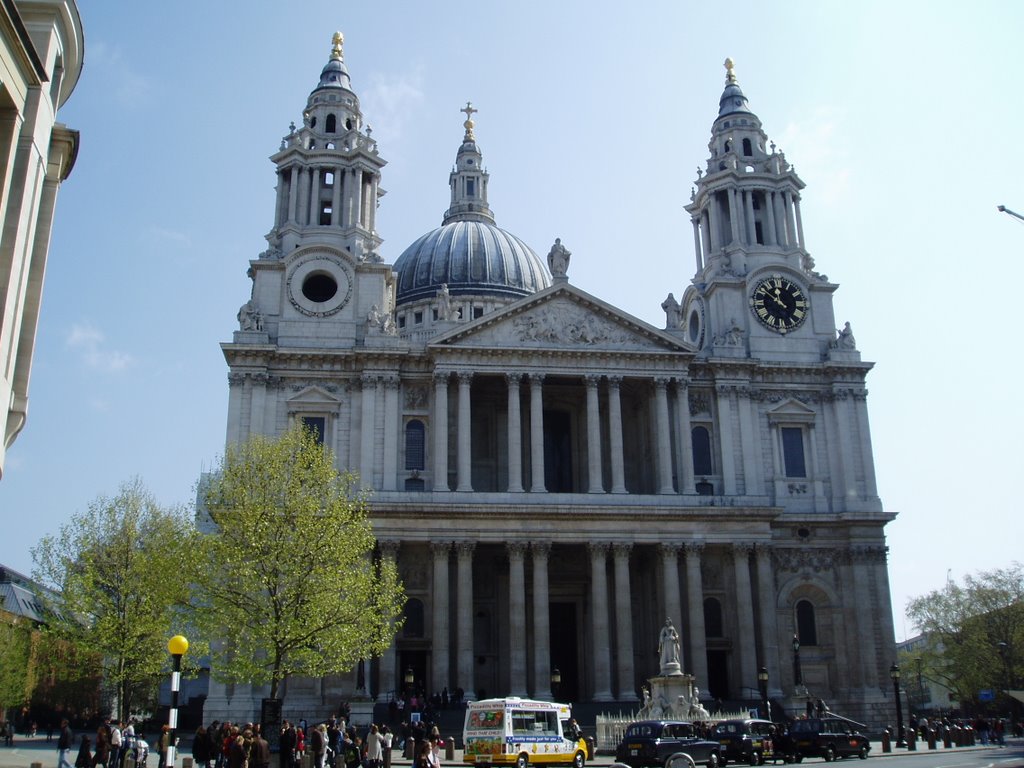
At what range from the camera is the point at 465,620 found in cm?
4438

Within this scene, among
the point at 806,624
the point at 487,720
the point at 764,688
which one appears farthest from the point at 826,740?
the point at 806,624

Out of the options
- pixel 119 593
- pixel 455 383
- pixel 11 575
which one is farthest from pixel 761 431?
pixel 11 575

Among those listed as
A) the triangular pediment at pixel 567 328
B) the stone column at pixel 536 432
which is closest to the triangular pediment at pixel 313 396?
the triangular pediment at pixel 567 328

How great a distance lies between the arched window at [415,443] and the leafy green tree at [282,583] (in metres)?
12.7

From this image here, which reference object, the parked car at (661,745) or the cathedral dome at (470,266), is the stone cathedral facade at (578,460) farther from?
the cathedral dome at (470,266)

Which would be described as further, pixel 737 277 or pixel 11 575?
pixel 11 575

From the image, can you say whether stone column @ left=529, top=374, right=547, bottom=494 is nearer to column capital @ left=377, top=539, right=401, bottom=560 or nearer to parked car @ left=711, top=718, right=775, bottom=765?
column capital @ left=377, top=539, right=401, bottom=560

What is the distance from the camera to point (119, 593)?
40.7m

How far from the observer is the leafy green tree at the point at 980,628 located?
6606 centimetres

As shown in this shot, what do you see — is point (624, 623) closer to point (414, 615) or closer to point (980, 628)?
point (414, 615)

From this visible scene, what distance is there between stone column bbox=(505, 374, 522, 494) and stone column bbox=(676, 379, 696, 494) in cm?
787

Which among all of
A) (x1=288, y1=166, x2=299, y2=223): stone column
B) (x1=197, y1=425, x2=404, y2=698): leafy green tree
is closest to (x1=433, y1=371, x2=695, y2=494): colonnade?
(x1=197, y1=425, x2=404, y2=698): leafy green tree

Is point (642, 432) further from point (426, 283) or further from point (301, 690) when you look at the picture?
point (426, 283)

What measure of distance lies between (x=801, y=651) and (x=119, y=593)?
31045mm
